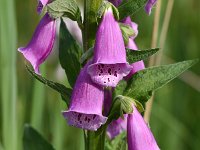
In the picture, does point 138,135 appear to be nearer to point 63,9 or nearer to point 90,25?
point 90,25

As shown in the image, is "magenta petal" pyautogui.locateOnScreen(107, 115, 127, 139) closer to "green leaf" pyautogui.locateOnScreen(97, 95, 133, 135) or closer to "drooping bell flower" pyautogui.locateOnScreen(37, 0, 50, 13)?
"green leaf" pyautogui.locateOnScreen(97, 95, 133, 135)

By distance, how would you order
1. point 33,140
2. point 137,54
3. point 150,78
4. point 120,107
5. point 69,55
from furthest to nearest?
point 33,140 → point 69,55 → point 150,78 → point 120,107 → point 137,54

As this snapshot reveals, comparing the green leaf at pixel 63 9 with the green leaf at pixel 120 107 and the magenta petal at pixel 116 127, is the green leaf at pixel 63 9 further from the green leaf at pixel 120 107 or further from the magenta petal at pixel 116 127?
the magenta petal at pixel 116 127

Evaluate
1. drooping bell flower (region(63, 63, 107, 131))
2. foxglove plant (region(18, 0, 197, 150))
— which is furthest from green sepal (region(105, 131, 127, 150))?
drooping bell flower (region(63, 63, 107, 131))

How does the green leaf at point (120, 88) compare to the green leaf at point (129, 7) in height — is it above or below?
below

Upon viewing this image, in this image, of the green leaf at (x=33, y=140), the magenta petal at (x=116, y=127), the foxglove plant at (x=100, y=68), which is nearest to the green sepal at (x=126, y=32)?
the foxglove plant at (x=100, y=68)

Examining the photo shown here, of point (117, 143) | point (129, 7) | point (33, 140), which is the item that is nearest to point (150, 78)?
point (129, 7)
